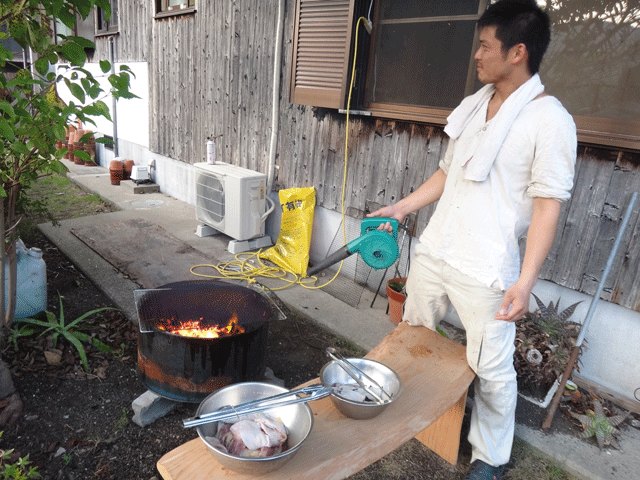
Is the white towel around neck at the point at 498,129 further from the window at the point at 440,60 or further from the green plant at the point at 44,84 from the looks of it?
the green plant at the point at 44,84

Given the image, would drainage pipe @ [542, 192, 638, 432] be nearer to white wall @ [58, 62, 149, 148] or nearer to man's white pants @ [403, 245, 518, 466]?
man's white pants @ [403, 245, 518, 466]

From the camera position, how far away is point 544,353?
3.30 metres

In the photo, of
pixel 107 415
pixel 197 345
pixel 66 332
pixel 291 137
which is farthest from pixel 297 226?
pixel 107 415

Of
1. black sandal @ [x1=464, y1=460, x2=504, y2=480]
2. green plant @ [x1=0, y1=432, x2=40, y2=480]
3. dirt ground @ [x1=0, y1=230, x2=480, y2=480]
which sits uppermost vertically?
black sandal @ [x1=464, y1=460, x2=504, y2=480]

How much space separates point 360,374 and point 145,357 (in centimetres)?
156

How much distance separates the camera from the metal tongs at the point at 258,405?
1.58m

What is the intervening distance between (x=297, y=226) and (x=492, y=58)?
11.9ft

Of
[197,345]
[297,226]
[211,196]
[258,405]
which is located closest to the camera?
[258,405]

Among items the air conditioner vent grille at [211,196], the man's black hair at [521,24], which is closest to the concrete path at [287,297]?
the air conditioner vent grille at [211,196]

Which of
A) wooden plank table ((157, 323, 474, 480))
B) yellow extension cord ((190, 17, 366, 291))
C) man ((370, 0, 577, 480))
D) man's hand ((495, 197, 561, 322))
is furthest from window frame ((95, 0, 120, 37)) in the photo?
man's hand ((495, 197, 561, 322))

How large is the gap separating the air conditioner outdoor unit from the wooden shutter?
49.9 inches

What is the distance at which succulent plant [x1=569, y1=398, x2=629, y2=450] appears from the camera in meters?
2.92

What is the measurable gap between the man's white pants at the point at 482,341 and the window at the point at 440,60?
1.75 metres

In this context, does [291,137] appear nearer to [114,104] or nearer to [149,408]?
[149,408]
